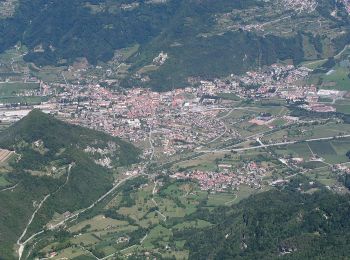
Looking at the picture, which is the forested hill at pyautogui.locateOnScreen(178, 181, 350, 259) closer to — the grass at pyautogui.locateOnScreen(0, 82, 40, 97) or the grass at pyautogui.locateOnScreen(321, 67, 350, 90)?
the grass at pyautogui.locateOnScreen(321, 67, 350, 90)

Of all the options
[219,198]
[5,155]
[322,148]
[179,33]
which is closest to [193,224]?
[219,198]

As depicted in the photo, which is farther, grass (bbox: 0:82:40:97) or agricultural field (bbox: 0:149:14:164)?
Result: grass (bbox: 0:82:40:97)

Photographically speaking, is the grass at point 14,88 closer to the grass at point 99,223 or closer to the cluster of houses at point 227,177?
the cluster of houses at point 227,177

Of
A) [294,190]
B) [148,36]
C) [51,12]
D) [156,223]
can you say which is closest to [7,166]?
[156,223]

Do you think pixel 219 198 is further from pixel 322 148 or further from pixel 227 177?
pixel 322 148

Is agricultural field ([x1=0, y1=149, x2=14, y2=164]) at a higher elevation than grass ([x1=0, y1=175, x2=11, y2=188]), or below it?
higher

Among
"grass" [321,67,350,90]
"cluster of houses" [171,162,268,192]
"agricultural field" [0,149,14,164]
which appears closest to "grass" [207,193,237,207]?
"cluster of houses" [171,162,268,192]

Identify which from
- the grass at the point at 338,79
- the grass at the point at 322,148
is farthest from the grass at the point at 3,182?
the grass at the point at 338,79

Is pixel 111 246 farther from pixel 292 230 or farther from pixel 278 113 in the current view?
pixel 278 113
